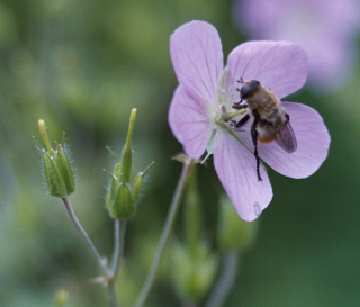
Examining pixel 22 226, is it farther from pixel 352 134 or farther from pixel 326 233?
pixel 352 134

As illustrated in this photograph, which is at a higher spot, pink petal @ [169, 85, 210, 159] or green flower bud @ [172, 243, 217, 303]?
pink petal @ [169, 85, 210, 159]

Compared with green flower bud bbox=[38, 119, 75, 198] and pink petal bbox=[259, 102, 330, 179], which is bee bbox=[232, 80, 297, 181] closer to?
pink petal bbox=[259, 102, 330, 179]

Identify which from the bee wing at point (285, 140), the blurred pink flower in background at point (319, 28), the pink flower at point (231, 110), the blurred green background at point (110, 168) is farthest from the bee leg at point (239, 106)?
the blurred pink flower in background at point (319, 28)

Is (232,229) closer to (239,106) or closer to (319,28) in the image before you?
(239,106)

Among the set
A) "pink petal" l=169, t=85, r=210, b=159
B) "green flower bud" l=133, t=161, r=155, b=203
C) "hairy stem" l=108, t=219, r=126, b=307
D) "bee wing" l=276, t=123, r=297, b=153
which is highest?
"pink petal" l=169, t=85, r=210, b=159

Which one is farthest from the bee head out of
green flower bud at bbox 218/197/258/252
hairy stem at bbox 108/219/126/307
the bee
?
green flower bud at bbox 218/197/258/252

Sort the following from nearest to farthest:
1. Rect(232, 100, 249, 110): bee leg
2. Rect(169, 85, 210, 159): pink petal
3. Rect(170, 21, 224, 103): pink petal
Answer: Rect(169, 85, 210, 159): pink petal, Rect(170, 21, 224, 103): pink petal, Rect(232, 100, 249, 110): bee leg
